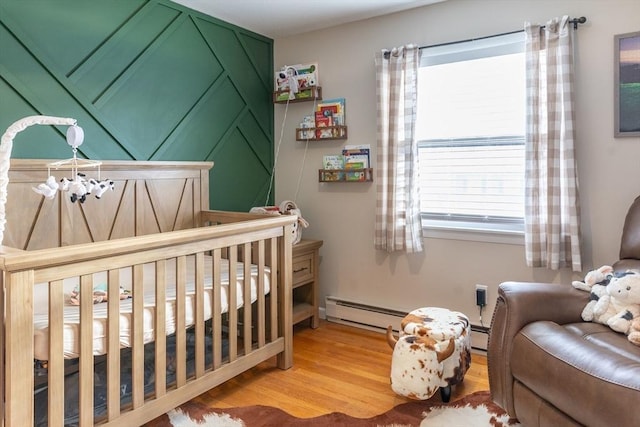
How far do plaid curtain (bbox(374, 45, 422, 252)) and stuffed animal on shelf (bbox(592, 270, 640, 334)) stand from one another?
1225 mm

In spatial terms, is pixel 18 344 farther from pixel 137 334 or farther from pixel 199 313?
pixel 199 313

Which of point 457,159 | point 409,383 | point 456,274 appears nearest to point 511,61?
point 457,159

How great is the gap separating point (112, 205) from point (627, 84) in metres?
2.82

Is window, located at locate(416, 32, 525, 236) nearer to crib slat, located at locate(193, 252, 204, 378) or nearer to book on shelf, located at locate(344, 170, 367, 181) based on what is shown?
book on shelf, located at locate(344, 170, 367, 181)

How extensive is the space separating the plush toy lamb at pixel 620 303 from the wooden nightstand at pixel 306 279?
1.78m

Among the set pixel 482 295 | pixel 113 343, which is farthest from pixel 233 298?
pixel 482 295

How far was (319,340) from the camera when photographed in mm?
3000

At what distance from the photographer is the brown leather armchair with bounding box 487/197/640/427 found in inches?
54.1

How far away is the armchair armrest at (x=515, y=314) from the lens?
1.80 meters

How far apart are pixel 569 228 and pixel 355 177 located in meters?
1.37

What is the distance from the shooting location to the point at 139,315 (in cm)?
174

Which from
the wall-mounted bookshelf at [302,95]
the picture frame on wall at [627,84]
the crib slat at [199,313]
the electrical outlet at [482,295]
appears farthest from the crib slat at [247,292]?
the picture frame on wall at [627,84]

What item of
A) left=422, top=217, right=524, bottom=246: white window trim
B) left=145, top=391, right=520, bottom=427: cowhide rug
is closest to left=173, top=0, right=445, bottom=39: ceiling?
left=422, top=217, right=524, bottom=246: white window trim

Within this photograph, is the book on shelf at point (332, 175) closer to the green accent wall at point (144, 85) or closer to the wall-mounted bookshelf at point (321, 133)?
the wall-mounted bookshelf at point (321, 133)
